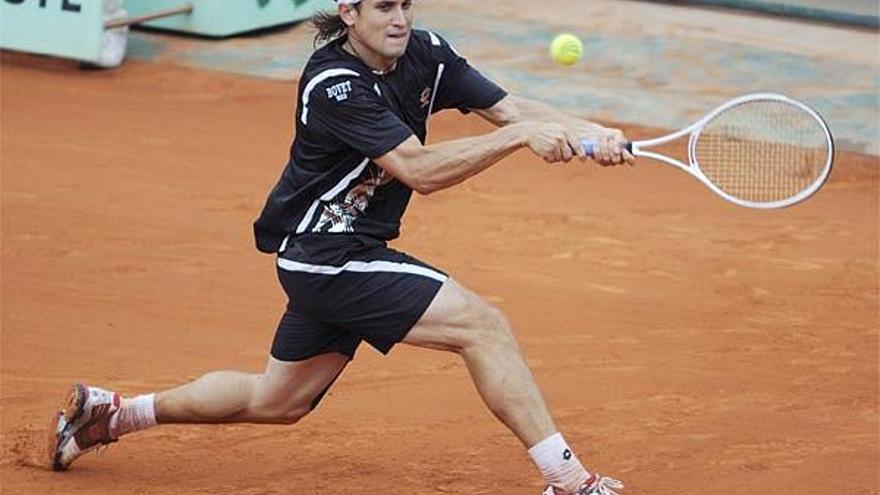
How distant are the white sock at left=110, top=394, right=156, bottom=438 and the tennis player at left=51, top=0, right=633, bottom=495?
0.73ft

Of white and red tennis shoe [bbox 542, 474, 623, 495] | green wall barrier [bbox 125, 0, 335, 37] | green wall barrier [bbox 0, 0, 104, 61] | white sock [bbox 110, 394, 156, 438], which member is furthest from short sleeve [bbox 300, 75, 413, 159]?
green wall barrier [bbox 125, 0, 335, 37]

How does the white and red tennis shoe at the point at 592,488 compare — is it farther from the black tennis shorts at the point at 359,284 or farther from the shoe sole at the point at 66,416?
the shoe sole at the point at 66,416

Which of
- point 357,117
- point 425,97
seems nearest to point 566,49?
point 425,97

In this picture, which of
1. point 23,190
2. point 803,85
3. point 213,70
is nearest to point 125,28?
point 213,70

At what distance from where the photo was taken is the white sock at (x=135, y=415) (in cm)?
607

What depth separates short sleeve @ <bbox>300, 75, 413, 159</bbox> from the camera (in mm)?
5344

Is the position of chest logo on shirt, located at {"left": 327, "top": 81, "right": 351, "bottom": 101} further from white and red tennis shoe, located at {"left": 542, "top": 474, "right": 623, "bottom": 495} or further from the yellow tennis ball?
the yellow tennis ball

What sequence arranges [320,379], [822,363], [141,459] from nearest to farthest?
1. [320,379]
2. [141,459]
3. [822,363]

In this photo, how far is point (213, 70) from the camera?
12320 millimetres

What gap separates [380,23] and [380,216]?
58cm

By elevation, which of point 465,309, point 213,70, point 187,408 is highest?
point 465,309

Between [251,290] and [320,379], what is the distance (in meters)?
2.38

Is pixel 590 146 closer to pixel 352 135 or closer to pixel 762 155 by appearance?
pixel 352 135

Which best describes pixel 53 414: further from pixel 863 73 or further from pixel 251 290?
pixel 863 73
